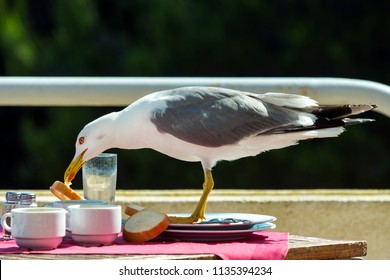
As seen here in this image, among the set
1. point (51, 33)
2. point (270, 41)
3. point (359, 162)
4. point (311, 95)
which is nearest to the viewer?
point (311, 95)

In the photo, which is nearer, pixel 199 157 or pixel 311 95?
pixel 199 157

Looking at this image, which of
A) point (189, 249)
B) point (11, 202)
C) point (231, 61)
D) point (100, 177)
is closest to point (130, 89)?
point (100, 177)

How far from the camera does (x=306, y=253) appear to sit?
2271 mm

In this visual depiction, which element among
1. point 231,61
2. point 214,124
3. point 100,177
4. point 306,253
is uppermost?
point 231,61

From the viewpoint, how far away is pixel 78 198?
2.55 meters

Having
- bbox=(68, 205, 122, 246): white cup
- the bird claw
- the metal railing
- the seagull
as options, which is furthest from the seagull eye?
the metal railing

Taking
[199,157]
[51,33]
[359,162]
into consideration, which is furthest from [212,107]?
[51,33]

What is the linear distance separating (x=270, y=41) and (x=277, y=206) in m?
8.39

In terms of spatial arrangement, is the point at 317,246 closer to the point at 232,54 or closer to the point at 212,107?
the point at 212,107

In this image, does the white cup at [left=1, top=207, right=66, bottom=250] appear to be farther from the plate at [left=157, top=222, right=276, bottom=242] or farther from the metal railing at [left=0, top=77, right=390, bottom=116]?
the metal railing at [left=0, top=77, right=390, bottom=116]

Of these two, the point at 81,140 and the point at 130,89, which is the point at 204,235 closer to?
the point at 81,140

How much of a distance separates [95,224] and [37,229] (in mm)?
126

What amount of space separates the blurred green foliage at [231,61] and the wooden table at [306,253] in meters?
8.43

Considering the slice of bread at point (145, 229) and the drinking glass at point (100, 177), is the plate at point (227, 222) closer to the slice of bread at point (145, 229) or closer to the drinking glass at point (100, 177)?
the slice of bread at point (145, 229)
